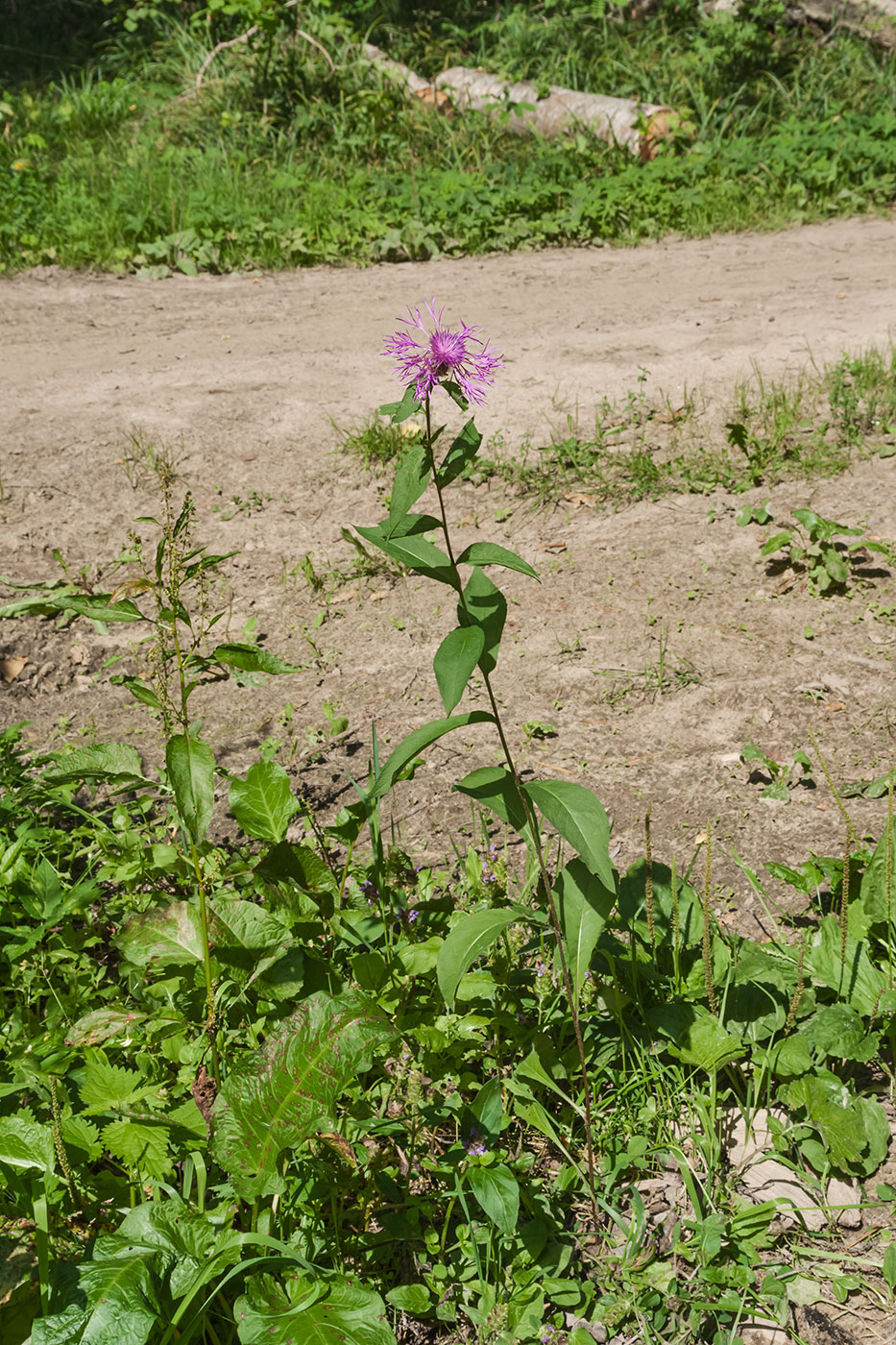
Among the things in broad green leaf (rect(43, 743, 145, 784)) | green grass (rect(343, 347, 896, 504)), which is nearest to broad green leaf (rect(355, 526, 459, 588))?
broad green leaf (rect(43, 743, 145, 784))

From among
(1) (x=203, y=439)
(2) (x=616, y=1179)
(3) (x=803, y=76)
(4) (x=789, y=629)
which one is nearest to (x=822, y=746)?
(4) (x=789, y=629)

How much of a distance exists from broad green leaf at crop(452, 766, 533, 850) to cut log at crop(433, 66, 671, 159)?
7.67 m

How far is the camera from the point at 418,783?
3023 mm

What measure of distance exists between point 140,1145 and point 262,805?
2.16 ft

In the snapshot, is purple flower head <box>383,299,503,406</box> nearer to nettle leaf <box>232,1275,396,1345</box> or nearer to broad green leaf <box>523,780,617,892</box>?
broad green leaf <box>523,780,617,892</box>

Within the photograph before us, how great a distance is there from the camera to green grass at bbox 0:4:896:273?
7312mm

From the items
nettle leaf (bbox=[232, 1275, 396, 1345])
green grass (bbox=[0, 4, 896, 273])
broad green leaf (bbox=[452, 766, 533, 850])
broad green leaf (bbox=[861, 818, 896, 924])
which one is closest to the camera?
nettle leaf (bbox=[232, 1275, 396, 1345])

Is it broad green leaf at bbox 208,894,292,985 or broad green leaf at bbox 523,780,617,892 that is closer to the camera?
broad green leaf at bbox 523,780,617,892

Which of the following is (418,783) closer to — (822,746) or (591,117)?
(822,746)

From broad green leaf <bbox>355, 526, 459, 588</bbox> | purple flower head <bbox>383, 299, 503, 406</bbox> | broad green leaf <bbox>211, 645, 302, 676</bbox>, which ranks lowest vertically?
broad green leaf <bbox>211, 645, 302, 676</bbox>

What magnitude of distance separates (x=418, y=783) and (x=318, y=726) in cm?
48

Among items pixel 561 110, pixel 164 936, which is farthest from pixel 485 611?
pixel 561 110

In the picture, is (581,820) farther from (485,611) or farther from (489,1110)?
(489,1110)

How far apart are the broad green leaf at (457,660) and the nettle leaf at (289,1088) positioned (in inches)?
23.1
